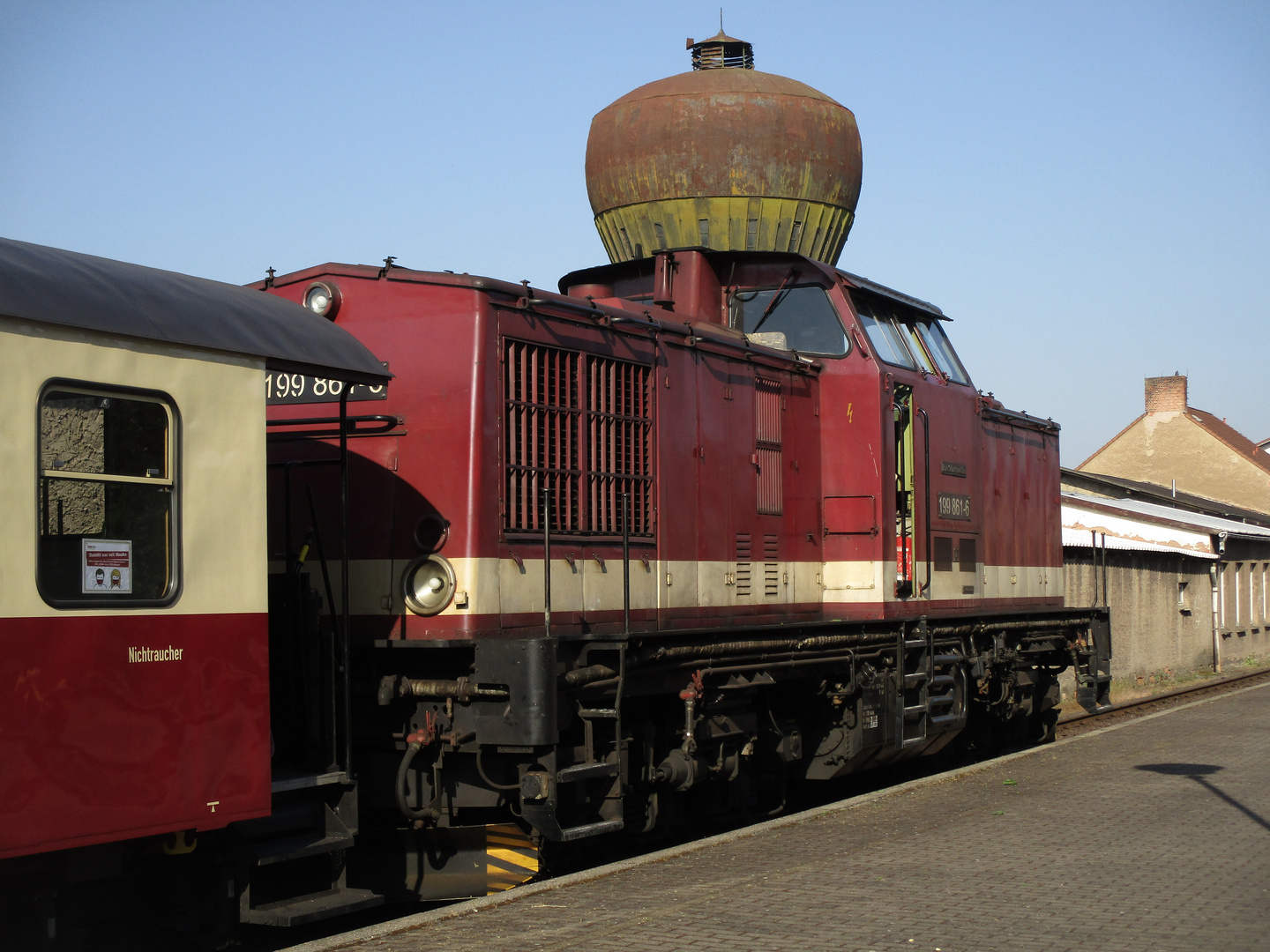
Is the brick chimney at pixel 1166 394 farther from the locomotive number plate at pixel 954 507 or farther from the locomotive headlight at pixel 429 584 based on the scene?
the locomotive headlight at pixel 429 584

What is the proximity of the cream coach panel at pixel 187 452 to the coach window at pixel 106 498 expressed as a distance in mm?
51

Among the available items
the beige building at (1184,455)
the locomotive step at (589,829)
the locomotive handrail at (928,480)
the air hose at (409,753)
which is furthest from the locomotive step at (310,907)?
the beige building at (1184,455)

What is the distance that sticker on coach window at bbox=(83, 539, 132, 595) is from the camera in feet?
16.7

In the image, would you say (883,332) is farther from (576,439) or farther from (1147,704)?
(1147,704)

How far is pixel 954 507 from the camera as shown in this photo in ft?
38.5

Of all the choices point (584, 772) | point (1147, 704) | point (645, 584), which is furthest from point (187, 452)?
point (1147, 704)

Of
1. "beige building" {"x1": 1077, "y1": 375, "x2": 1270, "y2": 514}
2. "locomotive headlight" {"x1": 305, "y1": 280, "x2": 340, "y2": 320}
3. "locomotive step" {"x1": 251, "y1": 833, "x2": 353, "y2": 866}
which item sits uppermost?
"beige building" {"x1": 1077, "y1": 375, "x2": 1270, "y2": 514}

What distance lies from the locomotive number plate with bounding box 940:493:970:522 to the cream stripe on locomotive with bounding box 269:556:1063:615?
52 centimetres

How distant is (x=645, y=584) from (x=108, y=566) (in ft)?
12.8

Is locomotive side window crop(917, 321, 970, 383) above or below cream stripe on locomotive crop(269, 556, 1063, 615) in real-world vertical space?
above

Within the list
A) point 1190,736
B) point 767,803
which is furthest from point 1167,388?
point 767,803

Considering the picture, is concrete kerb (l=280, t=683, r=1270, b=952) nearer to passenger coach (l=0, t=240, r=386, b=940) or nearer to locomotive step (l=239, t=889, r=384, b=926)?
locomotive step (l=239, t=889, r=384, b=926)

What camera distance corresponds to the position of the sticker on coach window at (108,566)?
5.09 m

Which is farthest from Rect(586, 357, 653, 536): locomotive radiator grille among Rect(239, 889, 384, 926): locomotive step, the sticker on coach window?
the sticker on coach window
